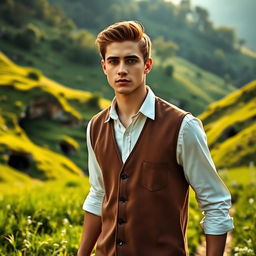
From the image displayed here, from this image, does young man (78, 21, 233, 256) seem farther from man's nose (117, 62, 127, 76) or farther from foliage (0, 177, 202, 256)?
foliage (0, 177, 202, 256)

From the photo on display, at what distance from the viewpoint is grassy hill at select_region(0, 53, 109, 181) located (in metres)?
31.5

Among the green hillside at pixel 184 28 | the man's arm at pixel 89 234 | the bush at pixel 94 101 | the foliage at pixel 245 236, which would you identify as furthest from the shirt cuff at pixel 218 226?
the green hillside at pixel 184 28

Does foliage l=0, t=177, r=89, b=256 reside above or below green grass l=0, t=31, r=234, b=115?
below

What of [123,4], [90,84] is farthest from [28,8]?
[123,4]

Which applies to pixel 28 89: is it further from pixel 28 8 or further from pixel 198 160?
pixel 28 8

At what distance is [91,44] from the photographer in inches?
4363

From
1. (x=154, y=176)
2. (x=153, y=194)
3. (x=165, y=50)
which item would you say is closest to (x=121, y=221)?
(x=153, y=194)

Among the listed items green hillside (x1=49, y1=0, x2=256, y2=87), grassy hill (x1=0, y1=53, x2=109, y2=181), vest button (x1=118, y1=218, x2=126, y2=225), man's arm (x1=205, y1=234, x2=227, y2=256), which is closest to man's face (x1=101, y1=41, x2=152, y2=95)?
vest button (x1=118, y1=218, x2=126, y2=225)

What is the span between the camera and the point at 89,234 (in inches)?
151

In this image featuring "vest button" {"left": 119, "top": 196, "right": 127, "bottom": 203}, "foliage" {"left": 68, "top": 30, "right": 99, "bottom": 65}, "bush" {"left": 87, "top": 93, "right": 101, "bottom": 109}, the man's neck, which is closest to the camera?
"vest button" {"left": 119, "top": 196, "right": 127, "bottom": 203}

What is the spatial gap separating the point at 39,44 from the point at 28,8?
76.0 feet

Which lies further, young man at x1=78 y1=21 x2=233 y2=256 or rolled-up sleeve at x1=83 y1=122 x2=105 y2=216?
rolled-up sleeve at x1=83 y1=122 x2=105 y2=216

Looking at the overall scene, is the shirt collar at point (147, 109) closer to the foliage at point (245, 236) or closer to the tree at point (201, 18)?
the foliage at point (245, 236)

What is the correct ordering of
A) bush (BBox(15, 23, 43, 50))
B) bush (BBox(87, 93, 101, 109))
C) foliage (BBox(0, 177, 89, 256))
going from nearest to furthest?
foliage (BBox(0, 177, 89, 256)) → bush (BBox(87, 93, 101, 109)) → bush (BBox(15, 23, 43, 50))
